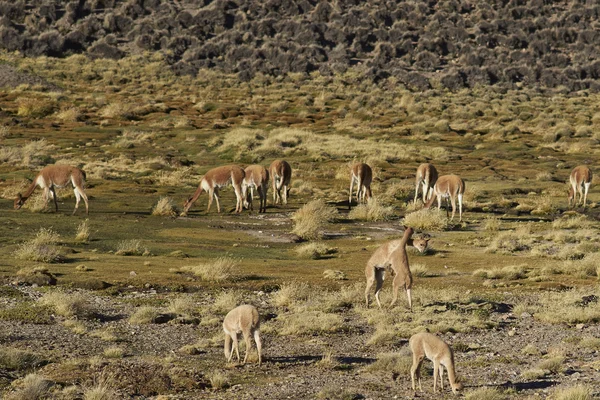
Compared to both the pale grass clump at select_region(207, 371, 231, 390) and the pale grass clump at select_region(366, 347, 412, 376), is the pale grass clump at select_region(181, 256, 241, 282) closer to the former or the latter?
the pale grass clump at select_region(366, 347, 412, 376)

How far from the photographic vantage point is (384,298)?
1933cm

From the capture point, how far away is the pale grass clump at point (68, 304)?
1675 cm

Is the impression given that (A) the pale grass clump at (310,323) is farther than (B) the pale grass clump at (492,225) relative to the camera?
No

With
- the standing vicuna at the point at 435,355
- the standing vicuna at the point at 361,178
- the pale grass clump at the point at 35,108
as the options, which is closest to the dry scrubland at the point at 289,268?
the standing vicuna at the point at 435,355

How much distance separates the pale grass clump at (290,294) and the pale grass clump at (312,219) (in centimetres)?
825

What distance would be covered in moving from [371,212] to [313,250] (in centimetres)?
738

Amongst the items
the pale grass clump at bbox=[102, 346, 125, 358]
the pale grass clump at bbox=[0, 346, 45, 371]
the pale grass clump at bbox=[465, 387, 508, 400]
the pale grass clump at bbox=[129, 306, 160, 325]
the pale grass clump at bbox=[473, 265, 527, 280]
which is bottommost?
the pale grass clump at bbox=[473, 265, 527, 280]

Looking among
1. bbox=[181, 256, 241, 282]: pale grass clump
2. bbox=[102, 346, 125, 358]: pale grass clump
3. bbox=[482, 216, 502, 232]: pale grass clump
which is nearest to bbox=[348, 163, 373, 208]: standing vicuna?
bbox=[482, 216, 502, 232]: pale grass clump

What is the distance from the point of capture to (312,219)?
29156 mm

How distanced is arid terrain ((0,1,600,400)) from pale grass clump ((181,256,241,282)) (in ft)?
0.20

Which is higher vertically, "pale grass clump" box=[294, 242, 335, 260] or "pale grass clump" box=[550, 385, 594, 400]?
"pale grass clump" box=[550, 385, 594, 400]

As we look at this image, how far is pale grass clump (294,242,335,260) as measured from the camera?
2547cm

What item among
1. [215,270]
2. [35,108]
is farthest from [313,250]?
[35,108]

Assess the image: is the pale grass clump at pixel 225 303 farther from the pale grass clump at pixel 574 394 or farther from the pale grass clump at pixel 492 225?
the pale grass clump at pixel 492 225
